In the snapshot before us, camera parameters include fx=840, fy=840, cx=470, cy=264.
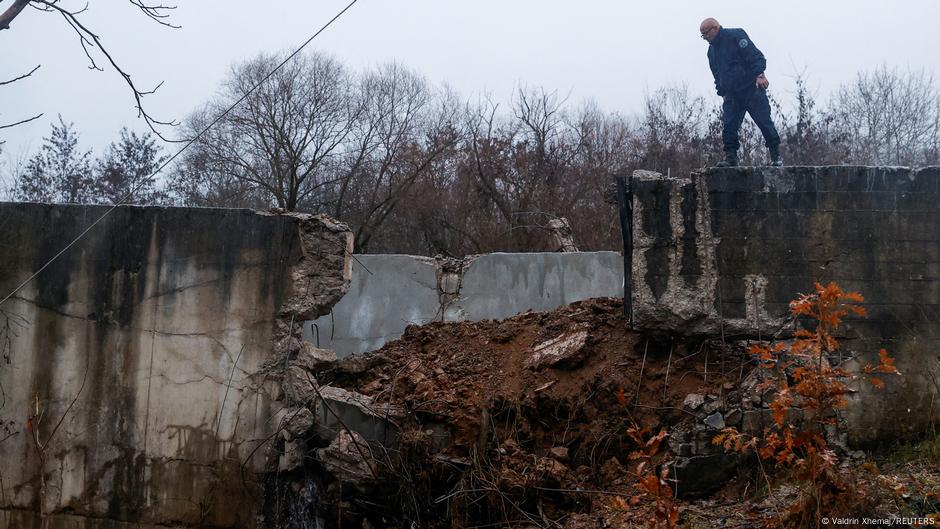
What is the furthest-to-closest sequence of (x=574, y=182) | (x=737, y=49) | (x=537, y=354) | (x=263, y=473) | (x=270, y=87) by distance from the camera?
(x=270, y=87) → (x=574, y=182) → (x=737, y=49) → (x=537, y=354) → (x=263, y=473)

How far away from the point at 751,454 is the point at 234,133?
18.2 meters

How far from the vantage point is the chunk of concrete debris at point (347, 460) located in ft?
18.7

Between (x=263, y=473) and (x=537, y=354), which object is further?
(x=537, y=354)

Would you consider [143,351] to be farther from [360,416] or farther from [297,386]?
[360,416]

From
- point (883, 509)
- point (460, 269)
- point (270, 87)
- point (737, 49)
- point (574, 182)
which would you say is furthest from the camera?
point (270, 87)

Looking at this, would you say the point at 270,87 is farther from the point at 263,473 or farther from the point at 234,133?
the point at 263,473

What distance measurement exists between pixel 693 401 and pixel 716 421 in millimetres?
202

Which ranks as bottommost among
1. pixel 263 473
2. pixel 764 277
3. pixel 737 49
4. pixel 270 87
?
pixel 263 473

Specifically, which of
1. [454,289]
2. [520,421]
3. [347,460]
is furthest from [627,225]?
[454,289]

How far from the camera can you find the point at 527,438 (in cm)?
601

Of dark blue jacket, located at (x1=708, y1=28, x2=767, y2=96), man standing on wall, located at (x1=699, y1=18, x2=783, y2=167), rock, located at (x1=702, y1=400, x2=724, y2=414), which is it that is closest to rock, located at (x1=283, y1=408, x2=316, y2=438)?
rock, located at (x1=702, y1=400, x2=724, y2=414)

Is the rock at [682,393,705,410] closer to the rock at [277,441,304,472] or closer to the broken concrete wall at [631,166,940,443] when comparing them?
the broken concrete wall at [631,166,940,443]

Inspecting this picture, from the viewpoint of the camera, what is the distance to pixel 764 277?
5.97m

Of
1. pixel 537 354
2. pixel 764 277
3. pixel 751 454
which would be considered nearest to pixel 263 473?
pixel 537 354
